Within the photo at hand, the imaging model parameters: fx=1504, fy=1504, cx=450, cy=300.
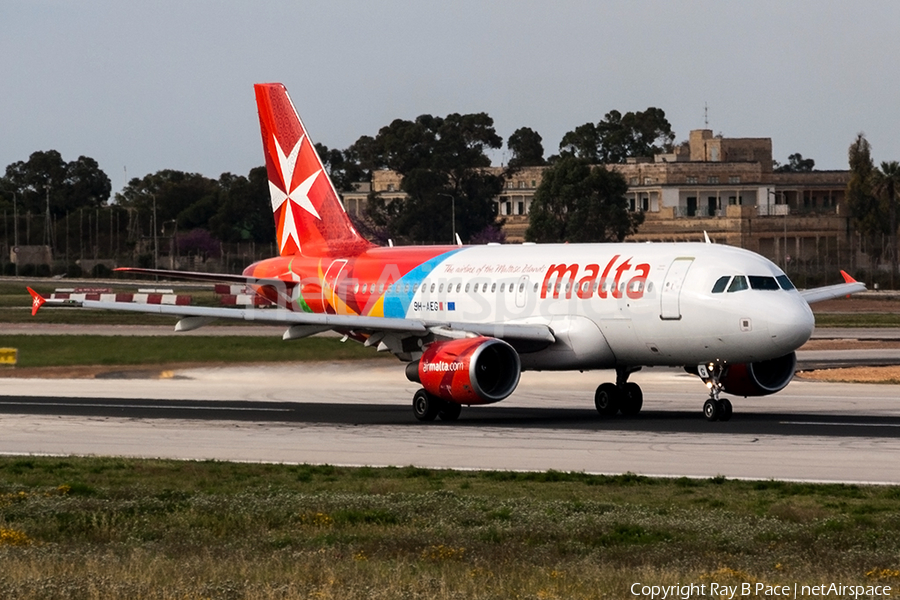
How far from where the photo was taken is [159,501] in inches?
784

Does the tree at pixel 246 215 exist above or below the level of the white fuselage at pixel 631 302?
above

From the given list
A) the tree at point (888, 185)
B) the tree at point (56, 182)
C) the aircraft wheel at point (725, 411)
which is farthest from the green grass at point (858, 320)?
the tree at point (56, 182)

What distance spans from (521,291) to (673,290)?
173 inches

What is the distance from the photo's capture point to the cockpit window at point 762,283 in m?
31.0

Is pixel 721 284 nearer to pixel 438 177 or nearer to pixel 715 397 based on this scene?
pixel 715 397

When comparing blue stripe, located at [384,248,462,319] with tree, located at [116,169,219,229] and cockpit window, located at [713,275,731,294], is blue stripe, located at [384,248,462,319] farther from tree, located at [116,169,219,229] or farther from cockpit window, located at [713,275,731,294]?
tree, located at [116,169,219,229]

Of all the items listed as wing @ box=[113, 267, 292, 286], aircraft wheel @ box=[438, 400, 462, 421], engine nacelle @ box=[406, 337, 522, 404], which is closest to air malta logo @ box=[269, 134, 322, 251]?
wing @ box=[113, 267, 292, 286]

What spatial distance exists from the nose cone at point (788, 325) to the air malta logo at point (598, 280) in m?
3.11

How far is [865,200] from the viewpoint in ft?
456

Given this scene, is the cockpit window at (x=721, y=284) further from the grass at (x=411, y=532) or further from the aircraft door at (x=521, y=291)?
the grass at (x=411, y=532)

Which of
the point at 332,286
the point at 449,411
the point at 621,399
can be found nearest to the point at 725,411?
the point at 621,399

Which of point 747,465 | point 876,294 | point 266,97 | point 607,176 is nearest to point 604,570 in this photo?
point 747,465

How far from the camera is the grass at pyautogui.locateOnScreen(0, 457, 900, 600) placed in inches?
531

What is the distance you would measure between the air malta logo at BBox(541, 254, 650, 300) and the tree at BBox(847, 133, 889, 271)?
106 meters
